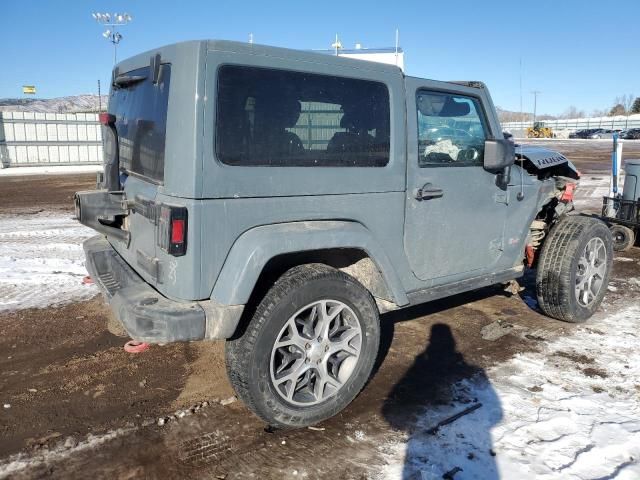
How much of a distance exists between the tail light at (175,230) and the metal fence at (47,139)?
2236 cm

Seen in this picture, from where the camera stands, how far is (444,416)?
330 cm

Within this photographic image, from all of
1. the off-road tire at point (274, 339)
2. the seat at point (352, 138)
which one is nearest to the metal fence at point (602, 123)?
the seat at point (352, 138)

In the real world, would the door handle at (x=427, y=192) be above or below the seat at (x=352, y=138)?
below

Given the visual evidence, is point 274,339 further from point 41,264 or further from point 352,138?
point 41,264

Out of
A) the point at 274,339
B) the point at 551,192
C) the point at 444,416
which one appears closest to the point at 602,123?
the point at 551,192

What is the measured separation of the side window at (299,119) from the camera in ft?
9.29

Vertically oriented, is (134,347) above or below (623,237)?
below

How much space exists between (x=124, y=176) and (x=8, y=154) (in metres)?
21.6

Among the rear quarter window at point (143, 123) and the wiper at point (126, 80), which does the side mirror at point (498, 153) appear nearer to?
the rear quarter window at point (143, 123)

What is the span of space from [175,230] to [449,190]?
204cm

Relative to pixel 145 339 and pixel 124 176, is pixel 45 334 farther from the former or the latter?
pixel 145 339

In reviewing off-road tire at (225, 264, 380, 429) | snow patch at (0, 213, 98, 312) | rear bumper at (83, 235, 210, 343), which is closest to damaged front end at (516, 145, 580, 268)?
off-road tire at (225, 264, 380, 429)

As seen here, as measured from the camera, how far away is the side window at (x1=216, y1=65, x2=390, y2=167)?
2.83 m

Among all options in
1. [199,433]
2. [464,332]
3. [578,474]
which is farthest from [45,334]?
[578,474]
